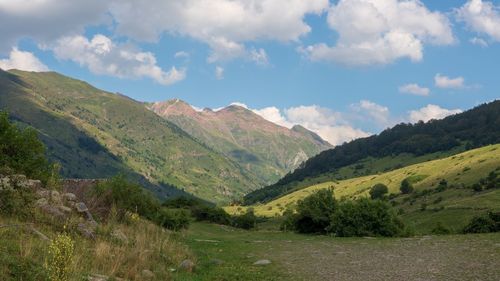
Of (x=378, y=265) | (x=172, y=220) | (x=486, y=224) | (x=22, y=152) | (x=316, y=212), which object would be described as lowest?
(x=172, y=220)

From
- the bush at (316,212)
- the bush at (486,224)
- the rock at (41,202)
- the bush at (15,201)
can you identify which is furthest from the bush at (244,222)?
the bush at (15,201)

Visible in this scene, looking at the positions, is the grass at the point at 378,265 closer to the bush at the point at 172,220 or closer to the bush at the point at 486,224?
the bush at the point at 486,224

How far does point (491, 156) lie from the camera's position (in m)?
161

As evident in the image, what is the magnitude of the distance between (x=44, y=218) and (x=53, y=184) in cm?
564

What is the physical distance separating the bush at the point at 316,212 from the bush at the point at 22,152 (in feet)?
94.7

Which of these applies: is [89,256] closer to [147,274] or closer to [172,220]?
[147,274]

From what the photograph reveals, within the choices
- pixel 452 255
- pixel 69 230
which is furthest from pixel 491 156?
pixel 69 230

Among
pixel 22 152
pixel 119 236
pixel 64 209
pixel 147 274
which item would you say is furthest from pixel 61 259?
pixel 22 152

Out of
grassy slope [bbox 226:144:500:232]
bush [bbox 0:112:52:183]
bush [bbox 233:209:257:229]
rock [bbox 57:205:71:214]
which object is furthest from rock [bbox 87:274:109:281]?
bush [bbox 233:209:257:229]

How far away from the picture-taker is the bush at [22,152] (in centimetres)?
2564

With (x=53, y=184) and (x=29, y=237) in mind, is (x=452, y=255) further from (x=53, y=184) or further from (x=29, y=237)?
(x=53, y=184)

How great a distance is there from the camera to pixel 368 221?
39.8 m

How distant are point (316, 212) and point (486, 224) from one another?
17.2 meters

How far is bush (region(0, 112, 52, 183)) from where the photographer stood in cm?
2564
